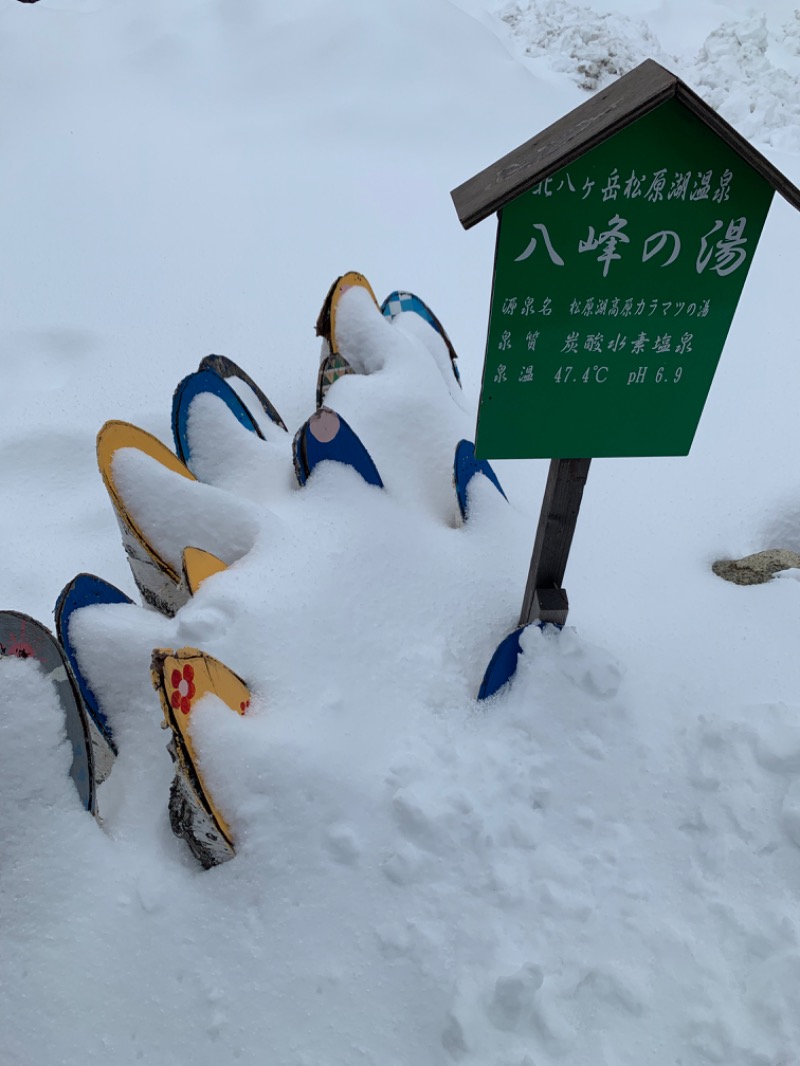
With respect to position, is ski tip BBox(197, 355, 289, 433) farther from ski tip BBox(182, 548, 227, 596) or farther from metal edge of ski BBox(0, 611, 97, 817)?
metal edge of ski BBox(0, 611, 97, 817)

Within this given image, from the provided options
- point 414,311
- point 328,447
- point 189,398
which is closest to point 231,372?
point 189,398

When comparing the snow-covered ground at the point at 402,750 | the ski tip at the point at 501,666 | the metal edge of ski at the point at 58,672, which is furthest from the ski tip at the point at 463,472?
the metal edge of ski at the point at 58,672

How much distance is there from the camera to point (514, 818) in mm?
1429

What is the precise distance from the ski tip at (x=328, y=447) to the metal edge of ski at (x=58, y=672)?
91 centimetres

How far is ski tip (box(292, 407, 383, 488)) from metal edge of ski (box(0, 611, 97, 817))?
0.91m

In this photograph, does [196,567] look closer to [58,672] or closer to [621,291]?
[58,672]

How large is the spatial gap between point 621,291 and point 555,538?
56cm

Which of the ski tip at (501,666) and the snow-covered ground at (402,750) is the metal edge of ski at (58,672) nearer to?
the snow-covered ground at (402,750)

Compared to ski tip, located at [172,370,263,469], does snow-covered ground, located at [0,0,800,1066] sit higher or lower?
lower

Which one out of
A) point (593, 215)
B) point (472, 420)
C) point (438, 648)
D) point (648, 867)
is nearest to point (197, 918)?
point (438, 648)

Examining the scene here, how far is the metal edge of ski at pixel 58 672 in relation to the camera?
132 centimetres

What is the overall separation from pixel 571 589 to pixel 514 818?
2.57 feet

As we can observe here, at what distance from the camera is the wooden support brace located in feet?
5.13

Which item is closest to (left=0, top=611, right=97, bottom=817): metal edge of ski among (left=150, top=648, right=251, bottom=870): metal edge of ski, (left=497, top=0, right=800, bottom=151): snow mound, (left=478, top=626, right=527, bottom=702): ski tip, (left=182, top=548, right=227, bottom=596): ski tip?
(left=150, top=648, right=251, bottom=870): metal edge of ski
